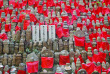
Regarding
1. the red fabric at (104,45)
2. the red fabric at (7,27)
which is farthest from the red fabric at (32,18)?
the red fabric at (104,45)

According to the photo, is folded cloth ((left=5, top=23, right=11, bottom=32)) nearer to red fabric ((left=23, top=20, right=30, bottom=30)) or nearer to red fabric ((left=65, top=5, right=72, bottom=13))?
Answer: red fabric ((left=23, top=20, right=30, bottom=30))

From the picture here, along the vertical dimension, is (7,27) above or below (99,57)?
above

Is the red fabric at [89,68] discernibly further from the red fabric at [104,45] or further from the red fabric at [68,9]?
the red fabric at [68,9]

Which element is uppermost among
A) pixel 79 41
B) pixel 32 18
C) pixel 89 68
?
pixel 32 18

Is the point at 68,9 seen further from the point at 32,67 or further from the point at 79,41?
the point at 32,67

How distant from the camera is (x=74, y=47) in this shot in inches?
486

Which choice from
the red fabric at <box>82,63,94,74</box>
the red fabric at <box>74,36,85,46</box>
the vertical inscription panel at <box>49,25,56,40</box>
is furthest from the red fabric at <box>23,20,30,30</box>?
the red fabric at <box>82,63,94,74</box>

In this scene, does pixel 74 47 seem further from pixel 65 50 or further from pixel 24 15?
pixel 24 15

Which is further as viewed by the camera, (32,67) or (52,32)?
(52,32)

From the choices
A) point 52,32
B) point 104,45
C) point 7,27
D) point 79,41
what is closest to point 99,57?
point 104,45

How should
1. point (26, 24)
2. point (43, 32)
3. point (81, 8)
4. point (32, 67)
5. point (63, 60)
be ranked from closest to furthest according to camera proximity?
point (32, 67), point (63, 60), point (43, 32), point (26, 24), point (81, 8)

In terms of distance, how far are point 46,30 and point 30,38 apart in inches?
29.8

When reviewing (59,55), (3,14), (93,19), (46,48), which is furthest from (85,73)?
(3,14)

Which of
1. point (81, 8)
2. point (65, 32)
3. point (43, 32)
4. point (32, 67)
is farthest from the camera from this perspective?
point (81, 8)
